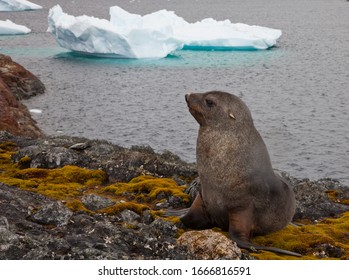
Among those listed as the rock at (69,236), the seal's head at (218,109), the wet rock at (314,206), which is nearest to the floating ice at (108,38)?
the wet rock at (314,206)

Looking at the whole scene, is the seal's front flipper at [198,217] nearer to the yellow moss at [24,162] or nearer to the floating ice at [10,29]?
the yellow moss at [24,162]

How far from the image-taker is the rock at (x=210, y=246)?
739cm

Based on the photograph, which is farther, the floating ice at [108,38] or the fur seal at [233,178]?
the floating ice at [108,38]

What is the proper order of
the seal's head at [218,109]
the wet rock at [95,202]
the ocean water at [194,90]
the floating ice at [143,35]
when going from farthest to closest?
the floating ice at [143,35] < the ocean water at [194,90] < the wet rock at [95,202] < the seal's head at [218,109]

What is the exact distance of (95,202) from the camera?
10.4 meters

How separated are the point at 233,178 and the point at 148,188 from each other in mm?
3437

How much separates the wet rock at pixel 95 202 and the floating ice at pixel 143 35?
40369 mm

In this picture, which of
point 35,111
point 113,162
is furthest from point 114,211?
point 35,111

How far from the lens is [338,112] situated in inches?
1420

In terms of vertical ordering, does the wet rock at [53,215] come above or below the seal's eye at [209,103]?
below

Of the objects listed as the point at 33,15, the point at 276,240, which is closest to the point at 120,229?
the point at 276,240

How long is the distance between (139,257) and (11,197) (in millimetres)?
2867

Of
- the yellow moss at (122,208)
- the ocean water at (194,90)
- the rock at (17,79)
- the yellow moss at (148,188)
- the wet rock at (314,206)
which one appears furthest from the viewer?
the rock at (17,79)
